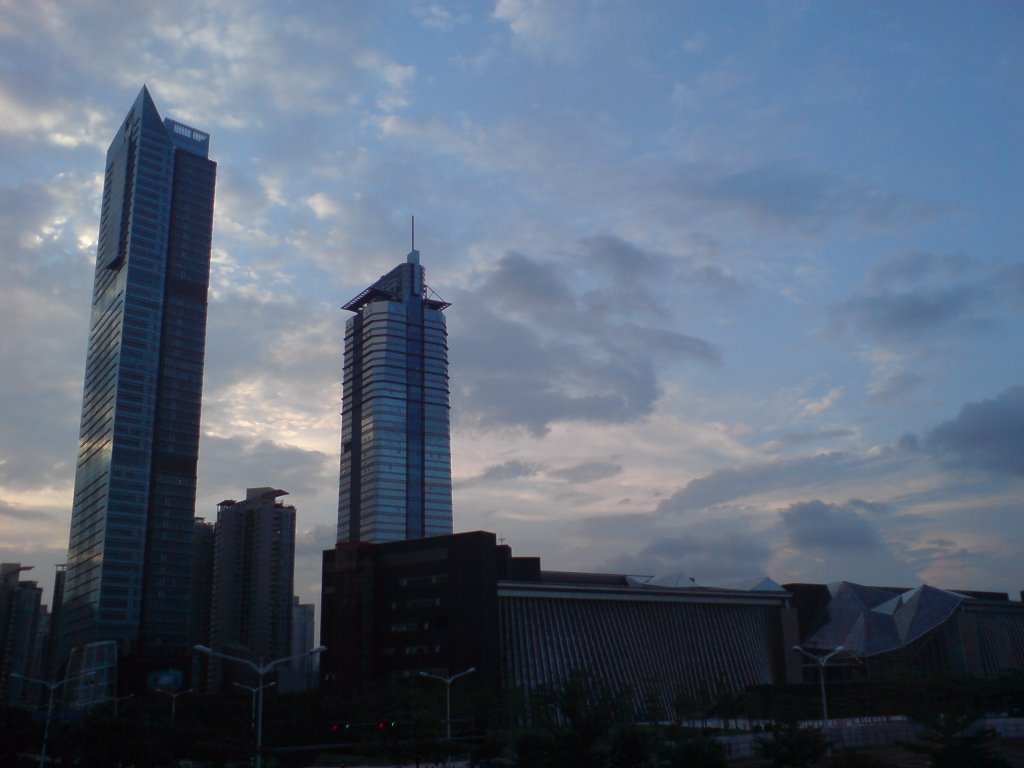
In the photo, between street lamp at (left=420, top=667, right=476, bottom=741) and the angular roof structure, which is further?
the angular roof structure

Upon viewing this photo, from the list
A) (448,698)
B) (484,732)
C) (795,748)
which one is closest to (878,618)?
(484,732)

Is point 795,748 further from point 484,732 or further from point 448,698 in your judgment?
point 484,732

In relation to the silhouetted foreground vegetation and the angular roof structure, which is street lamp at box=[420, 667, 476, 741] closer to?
the silhouetted foreground vegetation

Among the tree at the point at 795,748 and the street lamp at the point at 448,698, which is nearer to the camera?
the tree at the point at 795,748

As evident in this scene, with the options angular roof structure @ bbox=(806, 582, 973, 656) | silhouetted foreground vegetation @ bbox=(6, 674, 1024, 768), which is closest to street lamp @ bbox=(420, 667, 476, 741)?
silhouetted foreground vegetation @ bbox=(6, 674, 1024, 768)

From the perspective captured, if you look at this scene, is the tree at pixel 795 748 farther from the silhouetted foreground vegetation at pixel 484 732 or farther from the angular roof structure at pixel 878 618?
the angular roof structure at pixel 878 618

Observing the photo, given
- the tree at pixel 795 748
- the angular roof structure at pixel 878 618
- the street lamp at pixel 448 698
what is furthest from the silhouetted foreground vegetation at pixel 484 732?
the angular roof structure at pixel 878 618

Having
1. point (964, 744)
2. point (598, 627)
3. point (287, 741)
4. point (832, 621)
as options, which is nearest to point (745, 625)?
point (832, 621)

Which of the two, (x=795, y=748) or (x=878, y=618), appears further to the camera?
(x=878, y=618)

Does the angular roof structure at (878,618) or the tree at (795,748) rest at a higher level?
the angular roof structure at (878,618)

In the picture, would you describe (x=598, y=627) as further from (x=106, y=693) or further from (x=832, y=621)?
(x=106, y=693)

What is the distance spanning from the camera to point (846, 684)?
490 ft

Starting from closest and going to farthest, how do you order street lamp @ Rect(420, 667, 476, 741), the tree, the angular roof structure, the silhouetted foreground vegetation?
the silhouetted foreground vegetation, the tree, street lamp @ Rect(420, 667, 476, 741), the angular roof structure

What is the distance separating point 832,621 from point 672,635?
117 ft
